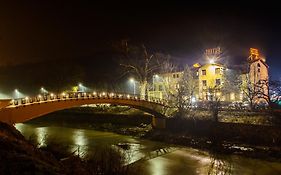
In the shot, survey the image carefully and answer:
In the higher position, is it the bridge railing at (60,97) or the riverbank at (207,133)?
the bridge railing at (60,97)

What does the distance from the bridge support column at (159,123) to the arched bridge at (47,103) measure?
314cm

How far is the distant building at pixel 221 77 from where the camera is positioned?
44875 millimetres

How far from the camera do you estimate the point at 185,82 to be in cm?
4503

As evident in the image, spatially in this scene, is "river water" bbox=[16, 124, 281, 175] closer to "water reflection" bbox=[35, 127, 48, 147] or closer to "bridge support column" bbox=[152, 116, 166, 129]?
"water reflection" bbox=[35, 127, 48, 147]

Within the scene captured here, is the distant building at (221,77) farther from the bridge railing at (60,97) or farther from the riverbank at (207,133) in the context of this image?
the bridge railing at (60,97)

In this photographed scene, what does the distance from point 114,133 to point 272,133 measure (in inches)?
781

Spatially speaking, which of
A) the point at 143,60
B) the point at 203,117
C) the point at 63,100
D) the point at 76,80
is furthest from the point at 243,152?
the point at 76,80

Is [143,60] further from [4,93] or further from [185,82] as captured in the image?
[4,93]

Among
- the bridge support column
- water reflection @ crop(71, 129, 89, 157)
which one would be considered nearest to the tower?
the bridge support column

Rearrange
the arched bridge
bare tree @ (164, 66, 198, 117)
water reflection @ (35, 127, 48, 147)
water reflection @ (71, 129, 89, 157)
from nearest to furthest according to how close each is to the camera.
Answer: the arched bridge
water reflection @ (71, 129, 89, 157)
water reflection @ (35, 127, 48, 147)
bare tree @ (164, 66, 198, 117)

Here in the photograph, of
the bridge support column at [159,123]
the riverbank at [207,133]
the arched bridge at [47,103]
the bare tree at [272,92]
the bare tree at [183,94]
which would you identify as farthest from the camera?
the bridge support column at [159,123]

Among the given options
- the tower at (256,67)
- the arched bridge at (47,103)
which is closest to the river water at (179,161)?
the arched bridge at (47,103)

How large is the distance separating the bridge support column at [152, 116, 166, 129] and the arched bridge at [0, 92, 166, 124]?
314cm

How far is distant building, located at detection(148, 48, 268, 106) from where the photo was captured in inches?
1767
